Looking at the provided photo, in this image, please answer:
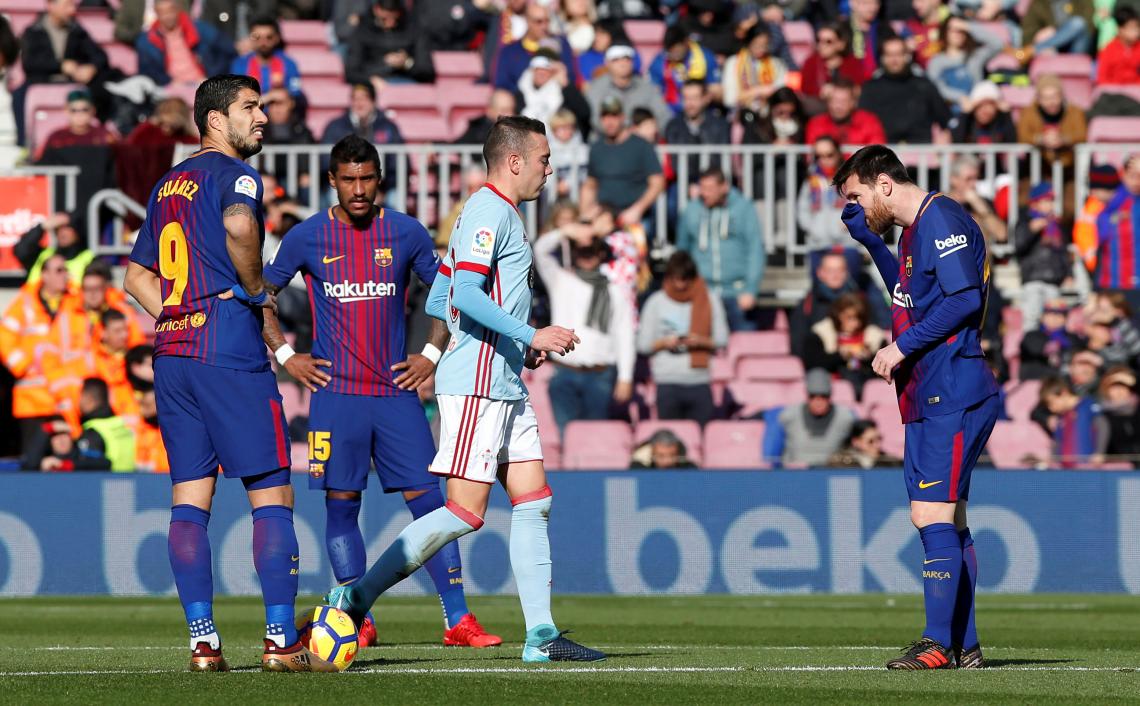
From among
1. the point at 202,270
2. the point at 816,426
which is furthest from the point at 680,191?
the point at 202,270

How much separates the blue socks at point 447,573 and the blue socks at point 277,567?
195 centimetres

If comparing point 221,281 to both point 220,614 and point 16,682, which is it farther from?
point 220,614

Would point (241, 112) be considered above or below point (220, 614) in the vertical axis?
above

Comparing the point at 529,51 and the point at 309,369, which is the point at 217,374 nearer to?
the point at 309,369

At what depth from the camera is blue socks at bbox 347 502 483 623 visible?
763 centimetres

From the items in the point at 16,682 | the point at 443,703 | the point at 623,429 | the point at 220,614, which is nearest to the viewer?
the point at 443,703

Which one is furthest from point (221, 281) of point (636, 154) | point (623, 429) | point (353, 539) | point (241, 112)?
point (636, 154)

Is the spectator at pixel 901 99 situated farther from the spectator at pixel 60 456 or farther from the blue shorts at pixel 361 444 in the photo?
the blue shorts at pixel 361 444

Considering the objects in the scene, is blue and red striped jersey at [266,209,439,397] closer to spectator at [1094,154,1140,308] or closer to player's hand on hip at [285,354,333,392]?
player's hand on hip at [285,354,333,392]

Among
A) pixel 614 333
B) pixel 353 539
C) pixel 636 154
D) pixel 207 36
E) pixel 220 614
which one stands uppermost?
pixel 207 36

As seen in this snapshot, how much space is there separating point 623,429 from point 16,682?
351 inches

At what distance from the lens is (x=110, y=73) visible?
19.2 meters

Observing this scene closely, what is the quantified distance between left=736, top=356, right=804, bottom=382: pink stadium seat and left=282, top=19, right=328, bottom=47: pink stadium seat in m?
6.78

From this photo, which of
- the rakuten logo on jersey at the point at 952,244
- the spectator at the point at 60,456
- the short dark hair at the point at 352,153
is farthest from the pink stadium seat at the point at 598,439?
the rakuten logo on jersey at the point at 952,244
